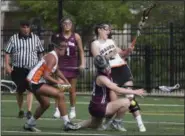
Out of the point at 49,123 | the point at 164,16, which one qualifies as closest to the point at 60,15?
the point at 49,123

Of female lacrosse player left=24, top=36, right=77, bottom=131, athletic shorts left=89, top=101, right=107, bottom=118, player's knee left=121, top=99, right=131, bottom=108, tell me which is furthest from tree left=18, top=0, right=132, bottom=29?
athletic shorts left=89, top=101, right=107, bottom=118

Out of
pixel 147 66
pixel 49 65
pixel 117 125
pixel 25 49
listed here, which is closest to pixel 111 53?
pixel 117 125

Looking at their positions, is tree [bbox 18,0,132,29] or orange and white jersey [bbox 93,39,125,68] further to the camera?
tree [bbox 18,0,132,29]

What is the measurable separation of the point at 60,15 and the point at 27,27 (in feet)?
11.4

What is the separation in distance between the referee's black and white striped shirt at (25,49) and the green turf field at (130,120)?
1136mm

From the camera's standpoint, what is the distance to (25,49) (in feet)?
43.2

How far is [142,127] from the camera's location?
36.2 feet

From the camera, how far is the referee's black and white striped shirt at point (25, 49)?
13.2m

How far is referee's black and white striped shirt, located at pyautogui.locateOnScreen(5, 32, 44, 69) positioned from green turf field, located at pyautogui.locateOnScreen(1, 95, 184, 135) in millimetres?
1136

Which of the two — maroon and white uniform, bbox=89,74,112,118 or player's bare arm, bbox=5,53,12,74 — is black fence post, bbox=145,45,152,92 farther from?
maroon and white uniform, bbox=89,74,112,118

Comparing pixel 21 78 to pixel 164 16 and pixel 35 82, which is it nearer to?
pixel 35 82

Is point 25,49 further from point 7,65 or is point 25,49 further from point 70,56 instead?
point 70,56

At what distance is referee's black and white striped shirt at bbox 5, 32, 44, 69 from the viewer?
43.2 ft

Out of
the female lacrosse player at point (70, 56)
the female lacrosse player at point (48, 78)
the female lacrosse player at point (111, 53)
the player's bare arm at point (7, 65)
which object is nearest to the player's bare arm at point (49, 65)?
the female lacrosse player at point (48, 78)
